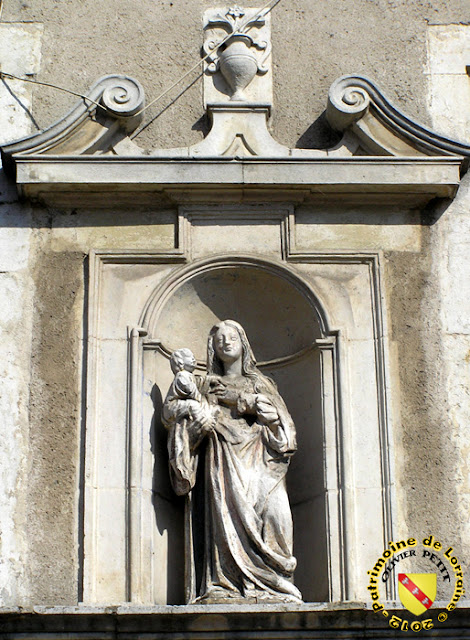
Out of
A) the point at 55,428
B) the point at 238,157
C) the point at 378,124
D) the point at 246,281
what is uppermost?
the point at 378,124

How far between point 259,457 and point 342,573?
79cm

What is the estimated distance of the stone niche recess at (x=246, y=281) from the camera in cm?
875

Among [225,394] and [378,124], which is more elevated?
[378,124]

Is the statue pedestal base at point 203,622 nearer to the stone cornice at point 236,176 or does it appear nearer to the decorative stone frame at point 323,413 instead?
the decorative stone frame at point 323,413

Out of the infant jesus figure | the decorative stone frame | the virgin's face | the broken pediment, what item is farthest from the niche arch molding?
the broken pediment

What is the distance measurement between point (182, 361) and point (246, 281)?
78 cm

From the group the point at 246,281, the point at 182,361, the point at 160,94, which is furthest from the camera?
the point at 160,94

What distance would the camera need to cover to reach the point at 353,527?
8.62m

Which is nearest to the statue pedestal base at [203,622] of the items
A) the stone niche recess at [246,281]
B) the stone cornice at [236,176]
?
the stone niche recess at [246,281]

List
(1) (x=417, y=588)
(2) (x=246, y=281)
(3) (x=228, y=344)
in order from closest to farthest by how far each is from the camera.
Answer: (1) (x=417, y=588) → (3) (x=228, y=344) → (2) (x=246, y=281)

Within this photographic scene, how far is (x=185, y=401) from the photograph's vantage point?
8789 mm

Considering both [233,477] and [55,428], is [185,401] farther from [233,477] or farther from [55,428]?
[55,428]

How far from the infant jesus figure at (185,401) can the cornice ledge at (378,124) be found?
1.73 metres

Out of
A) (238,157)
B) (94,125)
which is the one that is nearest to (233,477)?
(238,157)
